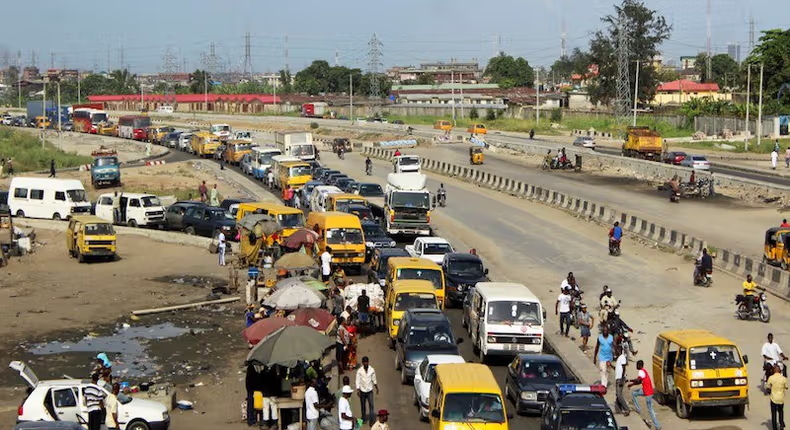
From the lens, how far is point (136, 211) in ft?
159

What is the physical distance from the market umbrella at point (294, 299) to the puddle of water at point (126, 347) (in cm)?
320

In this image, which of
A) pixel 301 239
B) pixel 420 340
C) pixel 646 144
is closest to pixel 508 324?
pixel 420 340

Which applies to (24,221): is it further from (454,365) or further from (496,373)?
(454,365)

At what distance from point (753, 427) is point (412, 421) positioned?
6.30 meters

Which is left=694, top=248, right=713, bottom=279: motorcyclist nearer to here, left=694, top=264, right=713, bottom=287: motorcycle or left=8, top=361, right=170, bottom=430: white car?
left=694, top=264, right=713, bottom=287: motorcycle

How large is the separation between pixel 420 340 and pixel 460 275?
8519 mm

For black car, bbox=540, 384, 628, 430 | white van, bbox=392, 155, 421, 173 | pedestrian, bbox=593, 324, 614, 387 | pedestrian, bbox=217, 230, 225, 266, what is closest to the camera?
black car, bbox=540, 384, 628, 430

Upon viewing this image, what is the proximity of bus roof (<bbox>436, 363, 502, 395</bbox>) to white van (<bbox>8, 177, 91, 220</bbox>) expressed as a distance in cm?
3572

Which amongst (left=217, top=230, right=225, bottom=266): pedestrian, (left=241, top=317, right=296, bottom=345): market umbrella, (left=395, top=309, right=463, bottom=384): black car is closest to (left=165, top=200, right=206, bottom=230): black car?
(left=217, top=230, right=225, bottom=266): pedestrian

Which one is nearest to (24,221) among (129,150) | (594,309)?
(594,309)

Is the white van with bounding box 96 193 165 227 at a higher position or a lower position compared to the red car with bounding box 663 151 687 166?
lower

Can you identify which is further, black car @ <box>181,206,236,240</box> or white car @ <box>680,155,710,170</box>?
white car @ <box>680,155,710,170</box>

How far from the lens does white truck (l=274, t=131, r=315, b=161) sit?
6762 cm

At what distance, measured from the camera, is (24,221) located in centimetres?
5003
